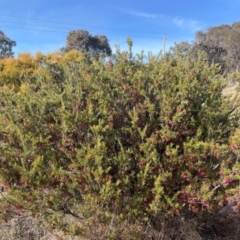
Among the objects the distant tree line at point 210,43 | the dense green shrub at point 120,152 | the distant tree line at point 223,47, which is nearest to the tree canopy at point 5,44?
the distant tree line at point 210,43

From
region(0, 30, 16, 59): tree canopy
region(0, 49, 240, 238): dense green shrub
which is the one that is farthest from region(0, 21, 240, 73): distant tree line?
region(0, 49, 240, 238): dense green shrub

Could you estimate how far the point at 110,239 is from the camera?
253 centimetres

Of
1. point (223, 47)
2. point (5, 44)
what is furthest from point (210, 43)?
point (5, 44)

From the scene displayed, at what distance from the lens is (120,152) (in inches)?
98.5

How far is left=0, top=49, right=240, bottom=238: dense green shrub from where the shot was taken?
2.47 meters

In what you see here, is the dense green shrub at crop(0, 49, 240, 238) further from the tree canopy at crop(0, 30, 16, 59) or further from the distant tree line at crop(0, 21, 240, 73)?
the tree canopy at crop(0, 30, 16, 59)

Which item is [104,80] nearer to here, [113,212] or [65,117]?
[65,117]

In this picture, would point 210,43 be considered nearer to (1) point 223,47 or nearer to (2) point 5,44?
(1) point 223,47

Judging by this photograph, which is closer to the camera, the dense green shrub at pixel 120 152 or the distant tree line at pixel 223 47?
the dense green shrub at pixel 120 152

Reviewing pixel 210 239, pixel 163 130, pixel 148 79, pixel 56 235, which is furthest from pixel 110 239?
pixel 148 79

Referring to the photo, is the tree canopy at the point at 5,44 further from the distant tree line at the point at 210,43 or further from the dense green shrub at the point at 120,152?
the dense green shrub at the point at 120,152

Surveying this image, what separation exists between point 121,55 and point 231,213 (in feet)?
6.86

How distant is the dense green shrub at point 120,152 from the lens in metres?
2.47

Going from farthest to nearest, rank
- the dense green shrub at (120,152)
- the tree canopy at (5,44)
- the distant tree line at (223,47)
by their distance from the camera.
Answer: the tree canopy at (5,44) → the distant tree line at (223,47) → the dense green shrub at (120,152)
